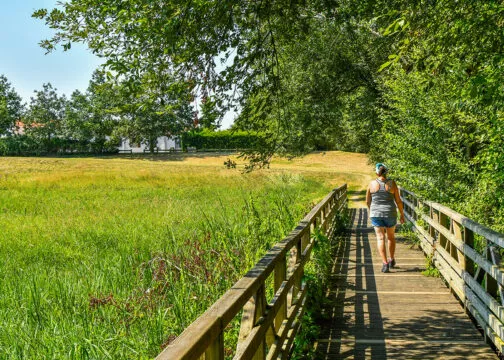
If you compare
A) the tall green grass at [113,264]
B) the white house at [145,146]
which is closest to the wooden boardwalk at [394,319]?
the tall green grass at [113,264]

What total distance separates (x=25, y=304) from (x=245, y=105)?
395 centimetres

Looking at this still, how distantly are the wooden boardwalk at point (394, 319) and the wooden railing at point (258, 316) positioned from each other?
693 mm

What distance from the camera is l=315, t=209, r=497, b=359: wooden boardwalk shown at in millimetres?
5855

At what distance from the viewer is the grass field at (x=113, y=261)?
5742 millimetres

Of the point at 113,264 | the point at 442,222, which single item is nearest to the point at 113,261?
the point at 113,264

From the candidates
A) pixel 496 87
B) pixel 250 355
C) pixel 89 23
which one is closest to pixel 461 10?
pixel 496 87

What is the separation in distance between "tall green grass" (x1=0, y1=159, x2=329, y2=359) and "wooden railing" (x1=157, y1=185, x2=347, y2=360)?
1.08m

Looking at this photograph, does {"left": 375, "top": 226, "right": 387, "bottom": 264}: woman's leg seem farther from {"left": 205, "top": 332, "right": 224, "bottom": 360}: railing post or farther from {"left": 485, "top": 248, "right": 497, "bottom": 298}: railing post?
{"left": 205, "top": 332, "right": 224, "bottom": 360}: railing post

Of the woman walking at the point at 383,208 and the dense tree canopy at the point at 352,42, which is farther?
the woman walking at the point at 383,208

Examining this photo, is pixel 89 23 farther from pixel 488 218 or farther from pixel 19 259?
pixel 488 218

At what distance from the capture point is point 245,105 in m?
8.26

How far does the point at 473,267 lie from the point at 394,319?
3.82 ft

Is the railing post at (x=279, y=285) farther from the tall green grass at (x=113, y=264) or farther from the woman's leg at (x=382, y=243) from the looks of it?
the woman's leg at (x=382, y=243)

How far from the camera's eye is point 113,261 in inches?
386
